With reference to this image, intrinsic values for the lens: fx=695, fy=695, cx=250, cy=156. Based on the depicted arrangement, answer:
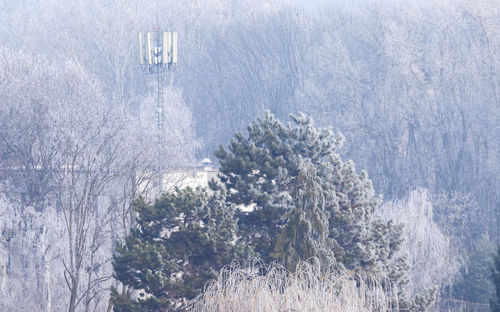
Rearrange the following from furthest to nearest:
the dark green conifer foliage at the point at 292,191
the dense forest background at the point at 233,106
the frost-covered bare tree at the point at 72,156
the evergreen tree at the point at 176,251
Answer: the dense forest background at the point at 233,106, the frost-covered bare tree at the point at 72,156, the dark green conifer foliage at the point at 292,191, the evergreen tree at the point at 176,251

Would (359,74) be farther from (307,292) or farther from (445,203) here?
(307,292)

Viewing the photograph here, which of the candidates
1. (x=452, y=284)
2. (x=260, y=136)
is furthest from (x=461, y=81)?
(x=260, y=136)

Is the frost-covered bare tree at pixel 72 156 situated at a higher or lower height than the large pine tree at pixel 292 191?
higher

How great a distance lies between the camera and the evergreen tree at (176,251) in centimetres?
1290

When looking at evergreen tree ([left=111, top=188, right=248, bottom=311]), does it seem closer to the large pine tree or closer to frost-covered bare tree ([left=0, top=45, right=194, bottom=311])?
the large pine tree

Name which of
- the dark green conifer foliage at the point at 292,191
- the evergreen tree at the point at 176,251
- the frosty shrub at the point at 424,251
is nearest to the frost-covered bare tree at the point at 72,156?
the dark green conifer foliage at the point at 292,191

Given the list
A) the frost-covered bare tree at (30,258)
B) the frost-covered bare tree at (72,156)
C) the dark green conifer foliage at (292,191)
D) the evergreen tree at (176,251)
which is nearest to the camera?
the evergreen tree at (176,251)

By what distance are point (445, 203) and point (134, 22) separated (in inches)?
1188

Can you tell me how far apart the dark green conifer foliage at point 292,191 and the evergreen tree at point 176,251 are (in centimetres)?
106

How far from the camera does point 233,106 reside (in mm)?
52125

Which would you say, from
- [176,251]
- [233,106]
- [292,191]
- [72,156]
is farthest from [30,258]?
[233,106]

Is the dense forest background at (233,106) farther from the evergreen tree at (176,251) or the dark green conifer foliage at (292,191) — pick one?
the dark green conifer foliage at (292,191)

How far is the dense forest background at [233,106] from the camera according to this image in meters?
25.5

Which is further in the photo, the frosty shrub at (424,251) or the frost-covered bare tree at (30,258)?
the frosty shrub at (424,251)
